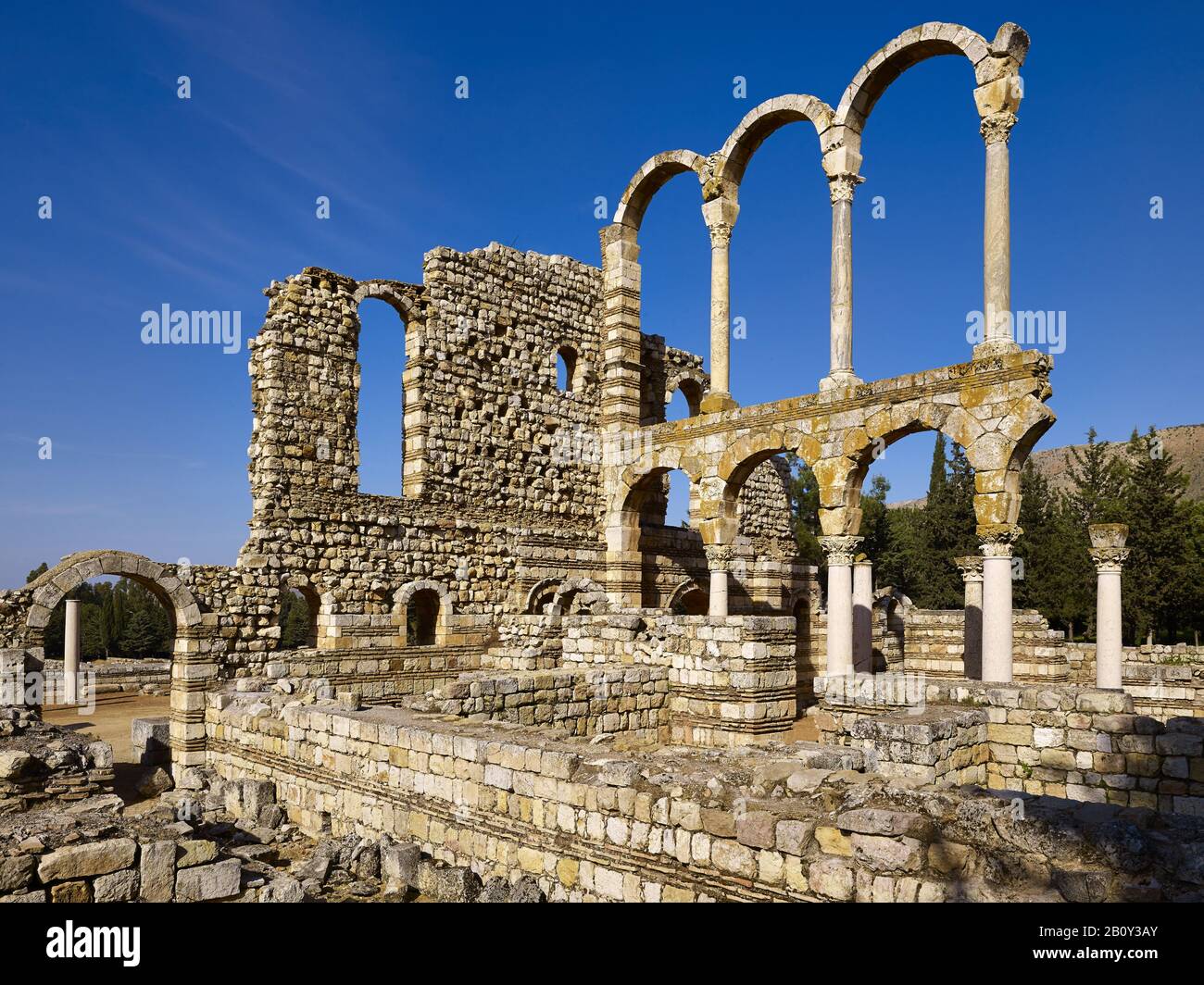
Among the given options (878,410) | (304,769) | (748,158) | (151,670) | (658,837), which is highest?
(748,158)

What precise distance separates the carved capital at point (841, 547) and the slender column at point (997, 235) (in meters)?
3.96

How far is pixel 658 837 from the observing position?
559 centimetres

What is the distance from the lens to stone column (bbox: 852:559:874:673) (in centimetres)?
1752

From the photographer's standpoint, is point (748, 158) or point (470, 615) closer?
point (470, 615)

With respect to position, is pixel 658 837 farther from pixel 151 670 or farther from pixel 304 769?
pixel 151 670

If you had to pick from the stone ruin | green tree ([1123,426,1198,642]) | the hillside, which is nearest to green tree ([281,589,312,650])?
the stone ruin

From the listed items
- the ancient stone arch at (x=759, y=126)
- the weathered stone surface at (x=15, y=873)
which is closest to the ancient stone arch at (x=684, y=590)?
the ancient stone arch at (x=759, y=126)

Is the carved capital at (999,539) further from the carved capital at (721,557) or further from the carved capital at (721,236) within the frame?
the carved capital at (721,236)

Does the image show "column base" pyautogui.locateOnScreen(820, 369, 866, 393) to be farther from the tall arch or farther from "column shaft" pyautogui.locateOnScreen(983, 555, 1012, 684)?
the tall arch

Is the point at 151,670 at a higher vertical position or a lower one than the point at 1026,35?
lower

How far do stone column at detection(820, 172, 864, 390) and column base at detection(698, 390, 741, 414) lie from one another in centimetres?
253

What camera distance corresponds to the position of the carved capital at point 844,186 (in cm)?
1784
